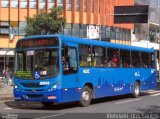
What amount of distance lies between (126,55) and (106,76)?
2.60m

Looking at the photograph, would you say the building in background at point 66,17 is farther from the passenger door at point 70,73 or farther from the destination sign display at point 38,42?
the passenger door at point 70,73

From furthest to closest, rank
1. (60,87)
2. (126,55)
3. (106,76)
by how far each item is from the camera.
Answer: (126,55)
(106,76)
(60,87)

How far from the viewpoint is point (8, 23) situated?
6044cm

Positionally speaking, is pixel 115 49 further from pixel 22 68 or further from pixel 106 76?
pixel 22 68

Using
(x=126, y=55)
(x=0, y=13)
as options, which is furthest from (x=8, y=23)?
(x=126, y=55)

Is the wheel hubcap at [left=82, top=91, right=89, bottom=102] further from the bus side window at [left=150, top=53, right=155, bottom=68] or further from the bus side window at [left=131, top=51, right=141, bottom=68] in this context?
the bus side window at [left=150, top=53, right=155, bottom=68]

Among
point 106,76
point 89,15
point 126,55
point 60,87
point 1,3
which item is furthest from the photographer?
point 89,15

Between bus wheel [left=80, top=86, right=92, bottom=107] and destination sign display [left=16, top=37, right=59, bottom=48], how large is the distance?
8.38 ft

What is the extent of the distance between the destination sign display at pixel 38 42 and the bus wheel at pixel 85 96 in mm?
2553

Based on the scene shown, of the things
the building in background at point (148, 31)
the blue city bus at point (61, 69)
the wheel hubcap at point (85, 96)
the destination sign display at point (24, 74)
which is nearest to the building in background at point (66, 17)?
the building in background at point (148, 31)

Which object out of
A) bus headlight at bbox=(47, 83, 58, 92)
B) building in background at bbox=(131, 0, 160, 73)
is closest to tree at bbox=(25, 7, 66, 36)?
bus headlight at bbox=(47, 83, 58, 92)

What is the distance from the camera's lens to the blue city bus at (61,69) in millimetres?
17469

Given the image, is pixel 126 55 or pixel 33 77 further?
pixel 126 55

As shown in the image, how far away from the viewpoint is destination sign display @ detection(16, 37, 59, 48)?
17.9 metres
